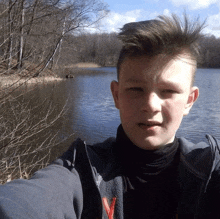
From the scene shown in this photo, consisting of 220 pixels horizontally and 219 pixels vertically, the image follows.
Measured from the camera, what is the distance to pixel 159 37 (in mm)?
1254

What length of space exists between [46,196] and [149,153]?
22.3 inches

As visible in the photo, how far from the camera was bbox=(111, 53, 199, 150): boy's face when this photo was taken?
1.18 meters

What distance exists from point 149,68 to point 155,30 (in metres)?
0.21

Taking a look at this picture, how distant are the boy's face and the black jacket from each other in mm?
189

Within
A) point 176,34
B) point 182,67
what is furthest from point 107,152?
point 176,34

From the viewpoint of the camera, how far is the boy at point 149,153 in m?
1.16

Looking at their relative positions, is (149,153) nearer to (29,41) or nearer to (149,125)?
(149,125)

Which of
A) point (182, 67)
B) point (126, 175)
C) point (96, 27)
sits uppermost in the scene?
point (96, 27)

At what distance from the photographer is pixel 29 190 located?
3.03 feet

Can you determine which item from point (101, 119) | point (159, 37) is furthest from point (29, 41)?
point (101, 119)

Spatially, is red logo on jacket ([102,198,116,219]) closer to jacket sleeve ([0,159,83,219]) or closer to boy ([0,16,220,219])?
boy ([0,16,220,219])

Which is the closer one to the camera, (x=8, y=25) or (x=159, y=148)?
(x=159, y=148)

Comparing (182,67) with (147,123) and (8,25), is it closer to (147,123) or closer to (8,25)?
(147,123)

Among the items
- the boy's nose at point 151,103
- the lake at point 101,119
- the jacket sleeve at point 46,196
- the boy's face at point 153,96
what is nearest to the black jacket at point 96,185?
the jacket sleeve at point 46,196
